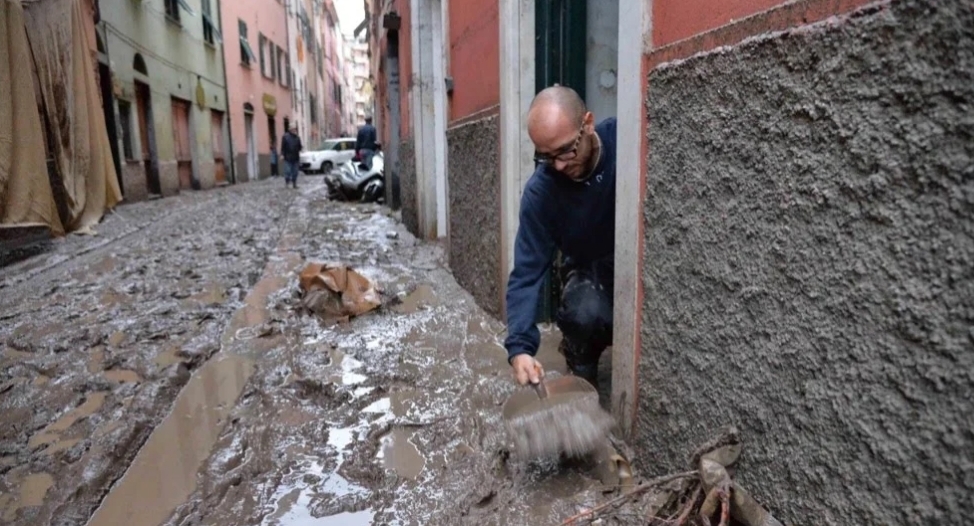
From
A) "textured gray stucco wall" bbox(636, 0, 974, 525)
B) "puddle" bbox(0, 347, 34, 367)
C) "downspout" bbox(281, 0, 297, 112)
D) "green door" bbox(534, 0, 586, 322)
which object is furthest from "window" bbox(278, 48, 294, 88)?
"textured gray stucco wall" bbox(636, 0, 974, 525)

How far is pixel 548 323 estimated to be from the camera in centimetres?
402

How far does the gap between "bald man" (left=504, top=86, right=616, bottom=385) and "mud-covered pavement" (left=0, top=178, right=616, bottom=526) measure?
49 centimetres

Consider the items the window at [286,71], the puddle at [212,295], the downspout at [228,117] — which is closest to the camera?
the puddle at [212,295]

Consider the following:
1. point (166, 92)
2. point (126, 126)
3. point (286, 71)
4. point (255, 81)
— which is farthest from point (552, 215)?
point (286, 71)

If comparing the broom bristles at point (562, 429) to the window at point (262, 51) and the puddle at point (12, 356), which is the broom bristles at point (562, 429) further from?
the window at point (262, 51)

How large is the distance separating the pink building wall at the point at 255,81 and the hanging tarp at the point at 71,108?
15.7 metres

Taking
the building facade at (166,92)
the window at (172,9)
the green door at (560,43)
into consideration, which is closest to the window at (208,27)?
the building facade at (166,92)

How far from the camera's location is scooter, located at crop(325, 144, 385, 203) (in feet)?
43.8

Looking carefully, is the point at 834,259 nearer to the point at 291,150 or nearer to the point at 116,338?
the point at 116,338

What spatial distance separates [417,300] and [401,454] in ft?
8.31

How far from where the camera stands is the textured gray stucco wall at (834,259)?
1078 mm

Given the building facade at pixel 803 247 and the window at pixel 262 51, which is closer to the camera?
the building facade at pixel 803 247

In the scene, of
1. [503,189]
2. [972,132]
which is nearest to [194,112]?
[503,189]

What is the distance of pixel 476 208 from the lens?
184 inches
